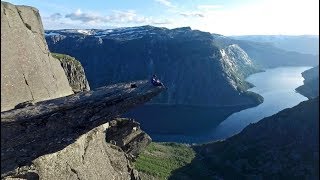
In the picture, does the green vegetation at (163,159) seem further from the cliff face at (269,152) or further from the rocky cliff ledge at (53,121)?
the rocky cliff ledge at (53,121)

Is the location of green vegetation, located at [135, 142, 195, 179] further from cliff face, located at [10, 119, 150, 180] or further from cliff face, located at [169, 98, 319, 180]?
cliff face, located at [10, 119, 150, 180]

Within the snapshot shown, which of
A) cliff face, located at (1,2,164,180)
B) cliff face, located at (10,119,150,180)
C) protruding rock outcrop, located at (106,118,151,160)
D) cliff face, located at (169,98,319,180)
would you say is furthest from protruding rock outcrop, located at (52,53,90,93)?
cliff face, located at (169,98,319,180)

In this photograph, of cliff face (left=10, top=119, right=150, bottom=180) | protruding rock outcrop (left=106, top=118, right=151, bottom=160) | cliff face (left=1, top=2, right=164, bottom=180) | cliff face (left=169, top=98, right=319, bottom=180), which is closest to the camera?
cliff face (left=1, top=2, right=164, bottom=180)

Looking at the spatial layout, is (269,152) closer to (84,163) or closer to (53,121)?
(84,163)

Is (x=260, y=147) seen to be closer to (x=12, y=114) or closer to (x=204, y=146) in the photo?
(x=204, y=146)

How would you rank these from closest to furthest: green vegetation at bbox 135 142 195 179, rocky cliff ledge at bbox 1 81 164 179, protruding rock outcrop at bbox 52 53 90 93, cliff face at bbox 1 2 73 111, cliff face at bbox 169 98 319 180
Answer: rocky cliff ledge at bbox 1 81 164 179 < cliff face at bbox 1 2 73 111 < protruding rock outcrop at bbox 52 53 90 93 < green vegetation at bbox 135 142 195 179 < cliff face at bbox 169 98 319 180

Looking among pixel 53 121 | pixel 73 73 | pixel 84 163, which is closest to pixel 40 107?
pixel 53 121
